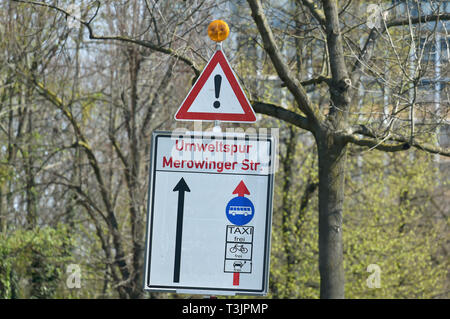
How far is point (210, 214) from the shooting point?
4406mm

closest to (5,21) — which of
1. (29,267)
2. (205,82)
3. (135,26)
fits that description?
(135,26)

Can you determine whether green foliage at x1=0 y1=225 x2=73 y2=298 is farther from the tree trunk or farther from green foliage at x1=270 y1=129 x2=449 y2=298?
the tree trunk

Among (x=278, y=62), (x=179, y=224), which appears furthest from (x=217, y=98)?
(x=278, y=62)

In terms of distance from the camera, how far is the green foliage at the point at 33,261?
13.5 metres

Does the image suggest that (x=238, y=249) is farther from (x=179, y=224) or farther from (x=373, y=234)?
(x=373, y=234)

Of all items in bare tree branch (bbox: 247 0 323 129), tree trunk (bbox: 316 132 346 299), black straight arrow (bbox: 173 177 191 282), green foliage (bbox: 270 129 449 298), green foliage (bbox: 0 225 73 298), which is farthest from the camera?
green foliage (bbox: 270 129 449 298)

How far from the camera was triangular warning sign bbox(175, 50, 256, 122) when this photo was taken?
4.74 metres

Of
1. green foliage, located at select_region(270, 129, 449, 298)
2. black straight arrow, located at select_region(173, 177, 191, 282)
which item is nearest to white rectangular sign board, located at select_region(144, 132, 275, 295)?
black straight arrow, located at select_region(173, 177, 191, 282)

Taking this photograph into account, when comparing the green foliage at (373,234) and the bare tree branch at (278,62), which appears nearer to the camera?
the bare tree branch at (278,62)

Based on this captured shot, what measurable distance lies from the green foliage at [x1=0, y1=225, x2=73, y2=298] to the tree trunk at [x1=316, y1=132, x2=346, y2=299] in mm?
7728

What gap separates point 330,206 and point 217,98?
3112mm

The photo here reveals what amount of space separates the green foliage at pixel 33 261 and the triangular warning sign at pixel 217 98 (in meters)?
9.56

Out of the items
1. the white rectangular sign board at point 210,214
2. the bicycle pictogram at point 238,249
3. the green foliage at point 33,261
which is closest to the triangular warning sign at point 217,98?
the white rectangular sign board at point 210,214

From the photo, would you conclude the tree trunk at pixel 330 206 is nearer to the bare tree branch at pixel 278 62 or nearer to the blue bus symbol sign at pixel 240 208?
the bare tree branch at pixel 278 62
